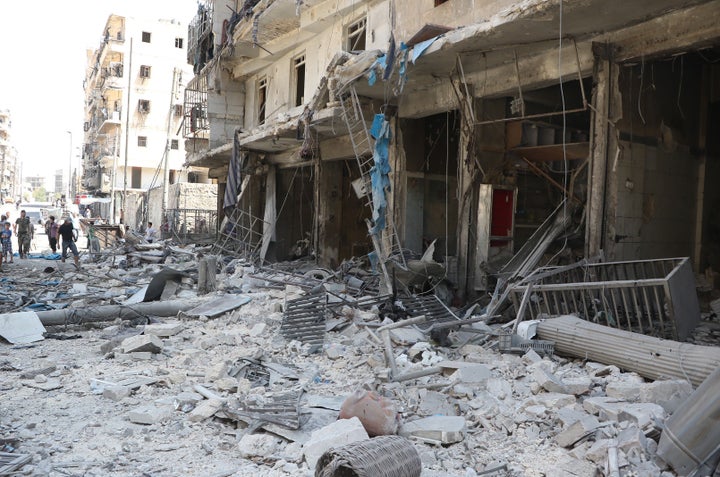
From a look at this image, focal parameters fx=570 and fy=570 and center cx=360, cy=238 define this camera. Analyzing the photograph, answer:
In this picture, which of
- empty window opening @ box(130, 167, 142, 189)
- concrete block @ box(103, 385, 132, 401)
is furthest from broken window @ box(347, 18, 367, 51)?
empty window opening @ box(130, 167, 142, 189)

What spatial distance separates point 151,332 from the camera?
26.7 feet

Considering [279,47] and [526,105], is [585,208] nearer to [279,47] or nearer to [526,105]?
[526,105]

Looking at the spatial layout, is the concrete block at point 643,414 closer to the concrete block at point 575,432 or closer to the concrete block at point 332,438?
the concrete block at point 575,432

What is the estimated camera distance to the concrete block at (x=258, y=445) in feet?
14.0

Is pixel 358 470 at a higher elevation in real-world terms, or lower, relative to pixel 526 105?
lower

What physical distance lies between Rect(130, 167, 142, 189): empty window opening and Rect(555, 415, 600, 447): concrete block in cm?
4873

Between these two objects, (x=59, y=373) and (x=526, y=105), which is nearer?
(x=59, y=373)

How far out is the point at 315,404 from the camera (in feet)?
17.1

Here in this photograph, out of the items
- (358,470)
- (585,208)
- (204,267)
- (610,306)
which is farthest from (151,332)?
(585,208)

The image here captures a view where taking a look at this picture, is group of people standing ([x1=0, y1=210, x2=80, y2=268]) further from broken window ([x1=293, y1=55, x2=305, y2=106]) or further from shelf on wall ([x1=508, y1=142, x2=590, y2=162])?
shelf on wall ([x1=508, y1=142, x2=590, y2=162])

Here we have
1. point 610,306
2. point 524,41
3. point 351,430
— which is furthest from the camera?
point 524,41

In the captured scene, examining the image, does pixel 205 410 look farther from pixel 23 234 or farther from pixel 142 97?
pixel 142 97

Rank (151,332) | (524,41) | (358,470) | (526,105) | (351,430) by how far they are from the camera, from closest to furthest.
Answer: (358,470) → (351,430) → (151,332) → (524,41) → (526,105)

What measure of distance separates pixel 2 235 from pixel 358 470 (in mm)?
18121
